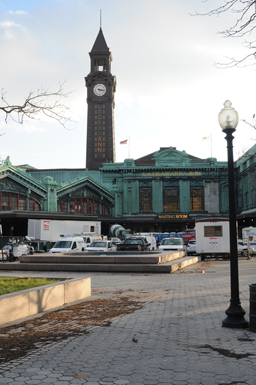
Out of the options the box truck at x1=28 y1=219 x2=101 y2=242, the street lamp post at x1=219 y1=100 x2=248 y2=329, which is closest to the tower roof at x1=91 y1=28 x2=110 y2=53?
the box truck at x1=28 y1=219 x2=101 y2=242

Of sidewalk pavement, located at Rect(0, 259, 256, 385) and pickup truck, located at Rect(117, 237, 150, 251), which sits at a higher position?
pickup truck, located at Rect(117, 237, 150, 251)

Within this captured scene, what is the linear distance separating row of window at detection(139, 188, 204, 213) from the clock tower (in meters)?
24.0

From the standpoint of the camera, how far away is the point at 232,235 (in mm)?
9258

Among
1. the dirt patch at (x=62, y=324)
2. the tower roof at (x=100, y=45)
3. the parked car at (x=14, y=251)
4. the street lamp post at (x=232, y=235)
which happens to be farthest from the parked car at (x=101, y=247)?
the tower roof at (x=100, y=45)

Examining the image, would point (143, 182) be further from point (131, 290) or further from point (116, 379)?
point (116, 379)

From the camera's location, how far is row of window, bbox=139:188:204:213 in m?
85.8

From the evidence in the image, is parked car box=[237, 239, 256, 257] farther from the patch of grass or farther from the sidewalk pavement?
the sidewalk pavement

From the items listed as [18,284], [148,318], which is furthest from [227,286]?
[18,284]

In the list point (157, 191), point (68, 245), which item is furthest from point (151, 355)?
point (157, 191)

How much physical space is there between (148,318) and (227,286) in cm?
672

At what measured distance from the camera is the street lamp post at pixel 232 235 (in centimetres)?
884

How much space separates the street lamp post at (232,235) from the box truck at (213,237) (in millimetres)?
24334

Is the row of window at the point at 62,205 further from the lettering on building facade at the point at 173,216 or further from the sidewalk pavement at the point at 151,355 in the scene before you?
the sidewalk pavement at the point at 151,355

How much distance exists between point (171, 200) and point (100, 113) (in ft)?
126
